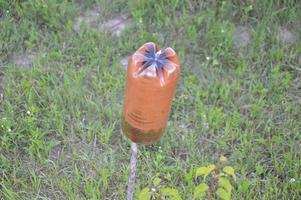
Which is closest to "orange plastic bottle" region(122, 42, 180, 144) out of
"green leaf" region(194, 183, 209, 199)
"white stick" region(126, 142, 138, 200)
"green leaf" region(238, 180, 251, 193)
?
"white stick" region(126, 142, 138, 200)

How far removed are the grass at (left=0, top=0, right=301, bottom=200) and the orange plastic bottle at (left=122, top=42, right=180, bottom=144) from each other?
793mm

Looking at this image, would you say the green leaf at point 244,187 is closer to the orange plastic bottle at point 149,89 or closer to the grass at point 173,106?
the grass at point 173,106

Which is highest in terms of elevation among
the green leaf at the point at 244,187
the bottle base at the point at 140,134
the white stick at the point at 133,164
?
the bottle base at the point at 140,134

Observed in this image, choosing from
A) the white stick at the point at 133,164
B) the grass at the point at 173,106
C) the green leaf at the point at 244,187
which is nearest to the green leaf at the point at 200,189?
the white stick at the point at 133,164

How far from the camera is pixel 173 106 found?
3.37 m

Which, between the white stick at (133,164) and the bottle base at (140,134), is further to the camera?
the white stick at (133,164)

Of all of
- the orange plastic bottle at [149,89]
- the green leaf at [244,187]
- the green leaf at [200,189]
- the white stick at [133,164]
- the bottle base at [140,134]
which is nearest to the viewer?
the orange plastic bottle at [149,89]

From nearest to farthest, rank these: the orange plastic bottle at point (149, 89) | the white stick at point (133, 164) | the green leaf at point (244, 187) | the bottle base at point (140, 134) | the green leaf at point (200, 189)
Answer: the orange plastic bottle at point (149, 89), the bottle base at point (140, 134), the white stick at point (133, 164), the green leaf at point (200, 189), the green leaf at point (244, 187)

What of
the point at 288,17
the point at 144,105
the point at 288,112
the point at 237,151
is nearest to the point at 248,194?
the point at 237,151

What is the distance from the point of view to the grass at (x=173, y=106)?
9.82ft

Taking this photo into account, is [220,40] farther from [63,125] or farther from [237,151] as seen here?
[63,125]

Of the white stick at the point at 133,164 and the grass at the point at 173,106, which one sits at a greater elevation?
the white stick at the point at 133,164

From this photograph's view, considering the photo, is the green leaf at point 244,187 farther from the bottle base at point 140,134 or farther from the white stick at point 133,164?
the bottle base at point 140,134

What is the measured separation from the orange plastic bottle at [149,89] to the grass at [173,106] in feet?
2.60
